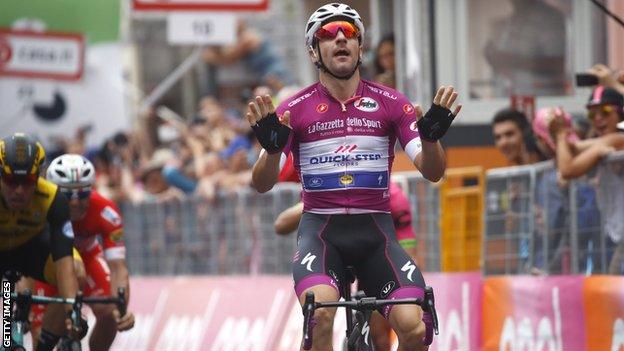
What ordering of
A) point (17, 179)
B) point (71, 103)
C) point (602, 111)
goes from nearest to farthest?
1. point (17, 179)
2. point (602, 111)
3. point (71, 103)

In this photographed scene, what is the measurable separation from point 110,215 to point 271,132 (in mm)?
4209

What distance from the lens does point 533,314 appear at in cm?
1395

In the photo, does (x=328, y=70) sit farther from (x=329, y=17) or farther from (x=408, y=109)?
(x=408, y=109)

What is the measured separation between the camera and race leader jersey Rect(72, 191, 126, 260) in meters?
14.3

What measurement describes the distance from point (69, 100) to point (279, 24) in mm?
5729

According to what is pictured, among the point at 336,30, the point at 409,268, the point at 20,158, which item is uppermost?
the point at 336,30

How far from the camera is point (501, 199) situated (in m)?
15.0

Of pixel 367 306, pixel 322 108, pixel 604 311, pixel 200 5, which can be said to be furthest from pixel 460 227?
pixel 200 5

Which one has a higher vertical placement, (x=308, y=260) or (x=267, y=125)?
(x=267, y=125)

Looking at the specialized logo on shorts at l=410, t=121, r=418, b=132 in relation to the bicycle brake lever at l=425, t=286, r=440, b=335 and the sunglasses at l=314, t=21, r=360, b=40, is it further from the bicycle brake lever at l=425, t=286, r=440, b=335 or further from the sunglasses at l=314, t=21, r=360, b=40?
the bicycle brake lever at l=425, t=286, r=440, b=335

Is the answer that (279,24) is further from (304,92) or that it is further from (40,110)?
(304,92)

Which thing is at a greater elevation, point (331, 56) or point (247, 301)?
point (331, 56)

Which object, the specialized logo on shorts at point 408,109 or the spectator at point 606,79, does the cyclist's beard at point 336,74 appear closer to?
the specialized logo on shorts at point 408,109

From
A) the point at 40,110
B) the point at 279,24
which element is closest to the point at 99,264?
the point at 40,110
